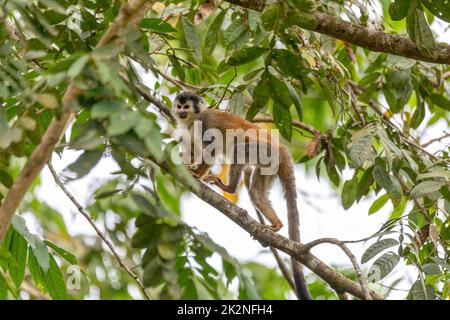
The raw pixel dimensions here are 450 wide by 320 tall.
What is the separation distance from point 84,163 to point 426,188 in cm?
207

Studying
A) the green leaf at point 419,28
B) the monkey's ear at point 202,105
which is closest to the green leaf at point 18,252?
the green leaf at point 419,28

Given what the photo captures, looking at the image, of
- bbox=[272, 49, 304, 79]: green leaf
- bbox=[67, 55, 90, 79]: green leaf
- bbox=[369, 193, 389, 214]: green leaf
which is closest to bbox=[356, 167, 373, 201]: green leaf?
bbox=[369, 193, 389, 214]: green leaf

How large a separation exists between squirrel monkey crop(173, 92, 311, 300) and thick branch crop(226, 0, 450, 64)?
5.82 ft

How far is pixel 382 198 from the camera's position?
180 inches

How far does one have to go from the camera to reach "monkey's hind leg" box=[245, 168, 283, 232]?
17.7 ft

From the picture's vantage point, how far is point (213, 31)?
443 centimetres

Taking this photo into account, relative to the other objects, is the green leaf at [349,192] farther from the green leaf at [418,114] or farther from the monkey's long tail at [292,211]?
the green leaf at [418,114]

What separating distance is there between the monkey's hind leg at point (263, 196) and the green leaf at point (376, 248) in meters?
2.06

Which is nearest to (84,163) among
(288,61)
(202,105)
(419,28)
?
Result: (288,61)

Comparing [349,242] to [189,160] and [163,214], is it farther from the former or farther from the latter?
[189,160]

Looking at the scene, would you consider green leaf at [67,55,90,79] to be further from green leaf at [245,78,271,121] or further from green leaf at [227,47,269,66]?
green leaf at [245,78,271,121]

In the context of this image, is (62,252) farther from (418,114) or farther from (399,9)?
(418,114)

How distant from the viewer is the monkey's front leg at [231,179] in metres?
5.50
